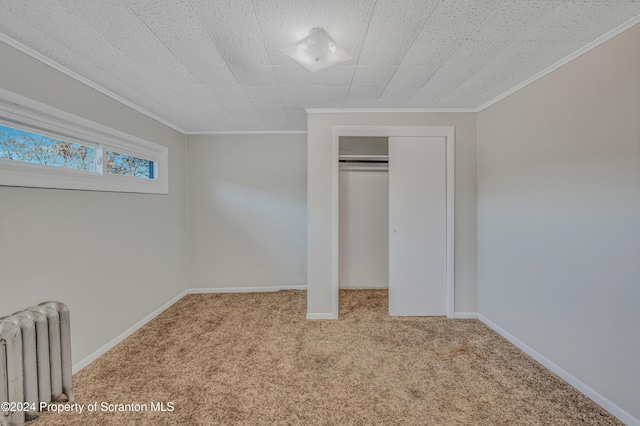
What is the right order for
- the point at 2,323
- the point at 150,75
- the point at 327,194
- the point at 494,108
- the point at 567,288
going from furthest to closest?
the point at 327,194 < the point at 494,108 < the point at 150,75 < the point at 567,288 < the point at 2,323

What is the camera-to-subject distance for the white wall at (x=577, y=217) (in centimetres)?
146

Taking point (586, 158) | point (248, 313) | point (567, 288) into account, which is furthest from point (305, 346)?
point (586, 158)

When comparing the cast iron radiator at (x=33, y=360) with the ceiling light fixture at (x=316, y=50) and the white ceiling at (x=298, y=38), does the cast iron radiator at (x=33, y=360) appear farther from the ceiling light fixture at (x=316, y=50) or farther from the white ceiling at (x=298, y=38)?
the ceiling light fixture at (x=316, y=50)

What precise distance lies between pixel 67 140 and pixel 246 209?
6.67 feet

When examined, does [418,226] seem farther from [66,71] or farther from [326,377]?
[66,71]

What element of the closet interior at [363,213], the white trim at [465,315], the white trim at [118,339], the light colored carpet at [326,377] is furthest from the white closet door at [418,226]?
the white trim at [118,339]

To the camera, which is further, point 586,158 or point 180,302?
point 180,302

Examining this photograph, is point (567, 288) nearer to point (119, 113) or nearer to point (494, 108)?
point (494, 108)

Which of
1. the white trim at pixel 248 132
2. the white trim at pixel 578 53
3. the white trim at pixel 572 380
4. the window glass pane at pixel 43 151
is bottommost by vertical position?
the white trim at pixel 572 380

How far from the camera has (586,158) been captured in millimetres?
1677

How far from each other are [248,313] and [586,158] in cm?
337

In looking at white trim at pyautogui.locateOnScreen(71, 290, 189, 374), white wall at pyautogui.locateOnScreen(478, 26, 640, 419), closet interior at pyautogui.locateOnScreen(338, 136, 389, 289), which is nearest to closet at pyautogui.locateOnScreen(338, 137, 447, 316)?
white wall at pyautogui.locateOnScreen(478, 26, 640, 419)

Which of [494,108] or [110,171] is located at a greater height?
[494,108]

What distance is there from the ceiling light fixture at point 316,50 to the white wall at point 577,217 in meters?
1.64
